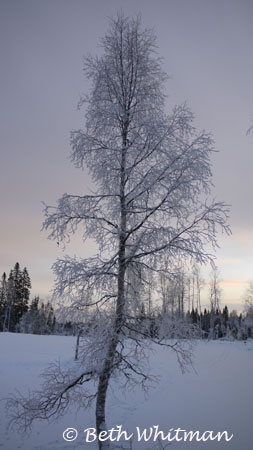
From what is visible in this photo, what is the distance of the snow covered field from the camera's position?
896 cm

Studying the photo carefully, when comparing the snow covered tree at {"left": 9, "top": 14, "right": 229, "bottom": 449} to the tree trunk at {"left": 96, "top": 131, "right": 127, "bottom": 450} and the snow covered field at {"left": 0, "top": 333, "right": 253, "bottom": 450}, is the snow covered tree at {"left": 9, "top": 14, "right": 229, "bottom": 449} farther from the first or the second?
the snow covered field at {"left": 0, "top": 333, "right": 253, "bottom": 450}

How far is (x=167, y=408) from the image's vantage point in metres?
12.4

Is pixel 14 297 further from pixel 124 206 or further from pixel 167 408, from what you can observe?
pixel 124 206

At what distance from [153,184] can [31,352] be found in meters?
22.2

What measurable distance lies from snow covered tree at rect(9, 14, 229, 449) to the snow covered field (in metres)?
1.38

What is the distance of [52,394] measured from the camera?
5.78m

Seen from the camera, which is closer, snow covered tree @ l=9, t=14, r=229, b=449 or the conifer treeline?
snow covered tree @ l=9, t=14, r=229, b=449

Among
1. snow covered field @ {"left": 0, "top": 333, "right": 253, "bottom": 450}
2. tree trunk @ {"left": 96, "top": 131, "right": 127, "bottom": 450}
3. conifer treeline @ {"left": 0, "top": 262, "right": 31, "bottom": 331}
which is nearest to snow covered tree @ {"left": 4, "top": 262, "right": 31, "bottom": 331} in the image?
conifer treeline @ {"left": 0, "top": 262, "right": 31, "bottom": 331}

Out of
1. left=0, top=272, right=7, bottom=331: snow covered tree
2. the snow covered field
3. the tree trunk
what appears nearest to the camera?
the tree trunk

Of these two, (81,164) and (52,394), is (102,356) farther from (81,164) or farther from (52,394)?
(81,164)

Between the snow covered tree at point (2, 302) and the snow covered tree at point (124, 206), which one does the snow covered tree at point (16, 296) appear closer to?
the snow covered tree at point (2, 302)

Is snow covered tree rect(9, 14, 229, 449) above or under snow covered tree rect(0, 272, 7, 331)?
above

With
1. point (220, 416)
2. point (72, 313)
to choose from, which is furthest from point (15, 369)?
point (72, 313)

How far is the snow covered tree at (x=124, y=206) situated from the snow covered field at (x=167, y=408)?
54.3 inches
